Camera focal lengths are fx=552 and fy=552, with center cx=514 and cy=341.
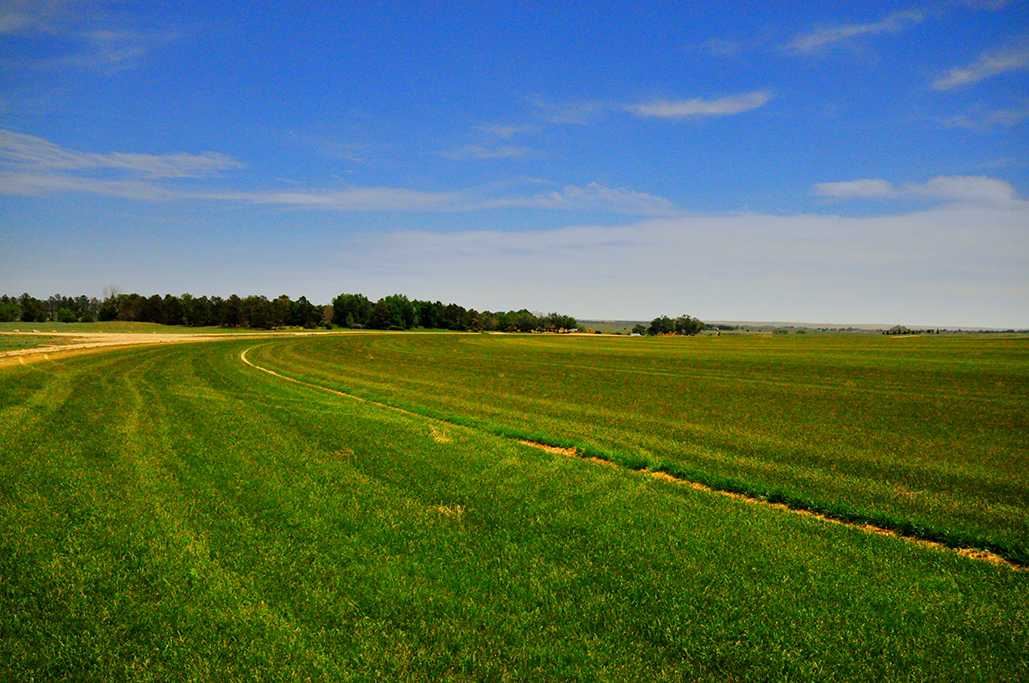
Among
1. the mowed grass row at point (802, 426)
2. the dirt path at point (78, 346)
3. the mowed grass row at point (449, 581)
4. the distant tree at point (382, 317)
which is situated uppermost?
the distant tree at point (382, 317)

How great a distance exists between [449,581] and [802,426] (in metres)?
17.2

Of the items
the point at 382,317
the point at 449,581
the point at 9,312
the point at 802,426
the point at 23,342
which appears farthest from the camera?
the point at 382,317

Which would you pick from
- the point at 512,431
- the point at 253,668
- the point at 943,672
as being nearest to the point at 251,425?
the point at 512,431

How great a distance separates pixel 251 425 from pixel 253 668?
13242 mm

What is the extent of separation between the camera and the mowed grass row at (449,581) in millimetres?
5824

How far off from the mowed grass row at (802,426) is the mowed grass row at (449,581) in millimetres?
2150

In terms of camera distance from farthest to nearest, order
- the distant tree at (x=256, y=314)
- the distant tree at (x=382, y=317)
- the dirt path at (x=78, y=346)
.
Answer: the distant tree at (x=382, y=317) → the distant tree at (x=256, y=314) → the dirt path at (x=78, y=346)

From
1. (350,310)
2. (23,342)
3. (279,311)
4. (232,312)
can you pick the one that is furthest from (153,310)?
(23,342)

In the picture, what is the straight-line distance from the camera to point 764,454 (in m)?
15.6

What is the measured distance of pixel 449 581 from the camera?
749cm

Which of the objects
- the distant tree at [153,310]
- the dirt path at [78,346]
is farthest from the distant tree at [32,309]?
the dirt path at [78,346]

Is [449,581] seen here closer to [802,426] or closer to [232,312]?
[802,426]

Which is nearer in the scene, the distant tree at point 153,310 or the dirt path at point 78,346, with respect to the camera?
the dirt path at point 78,346

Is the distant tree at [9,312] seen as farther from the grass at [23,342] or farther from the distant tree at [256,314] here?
the grass at [23,342]
